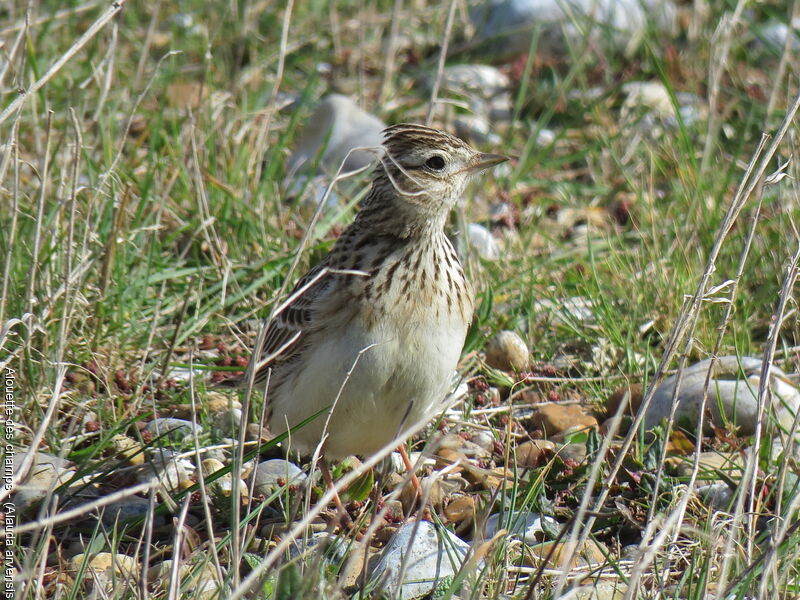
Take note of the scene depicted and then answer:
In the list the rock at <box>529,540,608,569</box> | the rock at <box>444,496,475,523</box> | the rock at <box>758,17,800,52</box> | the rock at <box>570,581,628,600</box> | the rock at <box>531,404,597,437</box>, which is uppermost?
the rock at <box>758,17,800,52</box>

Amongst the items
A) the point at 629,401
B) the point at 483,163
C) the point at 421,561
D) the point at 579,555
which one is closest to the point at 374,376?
the point at 421,561

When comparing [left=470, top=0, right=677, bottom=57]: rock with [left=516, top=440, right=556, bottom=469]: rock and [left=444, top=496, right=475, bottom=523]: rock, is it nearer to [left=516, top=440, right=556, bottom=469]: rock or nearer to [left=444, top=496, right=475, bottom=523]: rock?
[left=516, top=440, right=556, bottom=469]: rock

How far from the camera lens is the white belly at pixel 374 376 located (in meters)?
4.12

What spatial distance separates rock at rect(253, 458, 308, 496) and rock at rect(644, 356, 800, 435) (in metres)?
1.43

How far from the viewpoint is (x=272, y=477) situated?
4.61m

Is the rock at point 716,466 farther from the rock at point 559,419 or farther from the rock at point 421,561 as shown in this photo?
the rock at point 421,561

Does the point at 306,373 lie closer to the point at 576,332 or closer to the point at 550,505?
the point at 550,505

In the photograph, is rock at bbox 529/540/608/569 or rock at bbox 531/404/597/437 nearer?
rock at bbox 529/540/608/569

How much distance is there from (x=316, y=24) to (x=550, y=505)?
487 cm

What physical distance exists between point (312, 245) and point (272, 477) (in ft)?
5.10

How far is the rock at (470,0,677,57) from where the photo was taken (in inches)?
323

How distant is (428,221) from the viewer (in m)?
4.47

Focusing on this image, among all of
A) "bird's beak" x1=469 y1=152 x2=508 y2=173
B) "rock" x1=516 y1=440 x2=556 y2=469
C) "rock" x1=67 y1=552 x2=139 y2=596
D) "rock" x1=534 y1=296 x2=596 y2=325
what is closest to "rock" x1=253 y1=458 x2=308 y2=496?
"rock" x1=67 y1=552 x2=139 y2=596

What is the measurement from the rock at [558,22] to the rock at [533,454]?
13.6 feet
